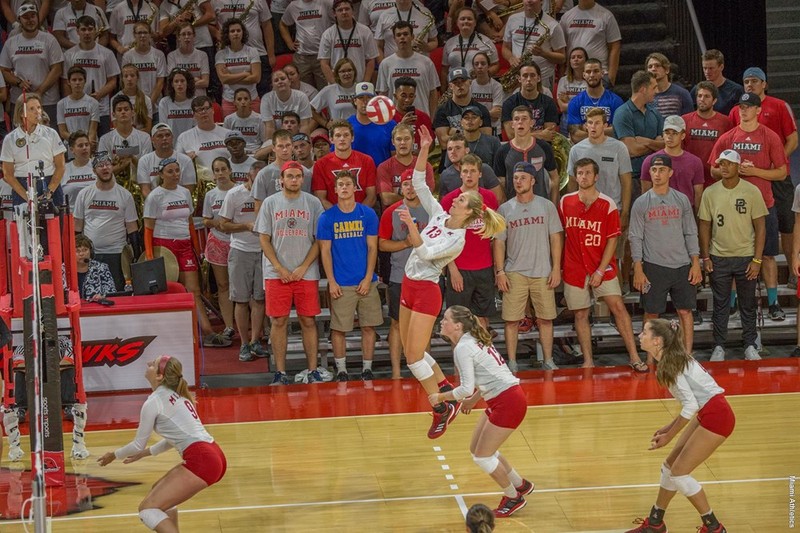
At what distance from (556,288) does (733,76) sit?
17.4ft

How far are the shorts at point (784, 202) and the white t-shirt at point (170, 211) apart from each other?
6422 mm

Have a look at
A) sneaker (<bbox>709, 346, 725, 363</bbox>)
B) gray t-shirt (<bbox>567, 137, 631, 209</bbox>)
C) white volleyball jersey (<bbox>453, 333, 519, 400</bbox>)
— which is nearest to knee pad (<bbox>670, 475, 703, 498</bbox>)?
white volleyball jersey (<bbox>453, 333, 519, 400</bbox>)

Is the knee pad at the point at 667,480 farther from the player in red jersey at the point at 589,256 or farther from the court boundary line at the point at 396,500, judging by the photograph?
the player in red jersey at the point at 589,256

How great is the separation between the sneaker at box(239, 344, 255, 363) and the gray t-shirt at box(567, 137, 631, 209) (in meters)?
3.92

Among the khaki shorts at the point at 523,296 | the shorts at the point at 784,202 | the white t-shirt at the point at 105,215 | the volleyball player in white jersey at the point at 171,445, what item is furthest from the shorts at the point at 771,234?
the volleyball player in white jersey at the point at 171,445

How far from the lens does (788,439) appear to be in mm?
10148

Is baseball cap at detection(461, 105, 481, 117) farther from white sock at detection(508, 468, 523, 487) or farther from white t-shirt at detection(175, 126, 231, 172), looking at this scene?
white sock at detection(508, 468, 523, 487)

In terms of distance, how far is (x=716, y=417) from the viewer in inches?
315

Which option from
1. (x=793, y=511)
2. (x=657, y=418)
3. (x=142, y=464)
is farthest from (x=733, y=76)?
(x=142, y=464)

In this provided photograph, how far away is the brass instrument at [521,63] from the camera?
14.8m

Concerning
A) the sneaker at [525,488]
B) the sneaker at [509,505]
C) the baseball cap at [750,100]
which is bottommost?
the sneaker at [509,505]

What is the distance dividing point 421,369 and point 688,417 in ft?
8.14

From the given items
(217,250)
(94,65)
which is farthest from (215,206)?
(94,65)

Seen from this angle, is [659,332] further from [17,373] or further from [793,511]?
[17,373]
